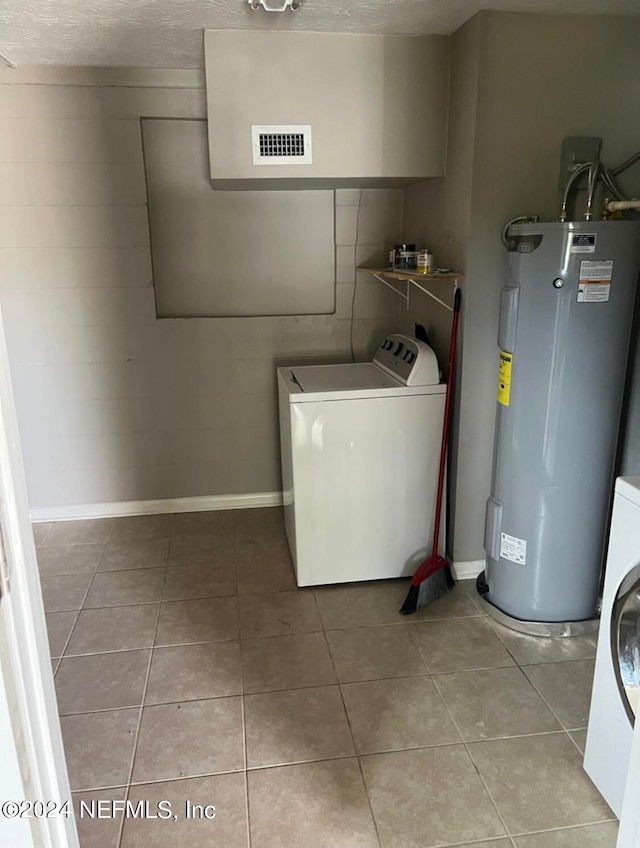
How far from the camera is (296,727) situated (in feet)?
6.41

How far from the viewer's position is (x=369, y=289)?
341cm

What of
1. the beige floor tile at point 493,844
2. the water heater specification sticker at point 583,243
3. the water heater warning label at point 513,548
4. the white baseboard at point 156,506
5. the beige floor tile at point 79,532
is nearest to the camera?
the beige floor tile at point 493,844

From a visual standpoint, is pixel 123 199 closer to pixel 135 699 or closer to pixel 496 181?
pixel 496 181

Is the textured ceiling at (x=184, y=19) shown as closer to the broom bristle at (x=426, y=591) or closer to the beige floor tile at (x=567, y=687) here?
Answer: the broom bristle at (x=426, y=591)

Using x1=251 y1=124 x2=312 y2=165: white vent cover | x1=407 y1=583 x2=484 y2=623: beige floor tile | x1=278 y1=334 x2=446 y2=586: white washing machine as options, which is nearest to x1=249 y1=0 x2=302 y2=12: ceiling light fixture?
x1=251 y1=124 x2=312 y2=165: white vent cover

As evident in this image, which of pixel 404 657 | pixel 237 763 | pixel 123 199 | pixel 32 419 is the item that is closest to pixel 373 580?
pixel 404 657

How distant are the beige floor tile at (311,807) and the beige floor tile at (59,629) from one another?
1013 mm

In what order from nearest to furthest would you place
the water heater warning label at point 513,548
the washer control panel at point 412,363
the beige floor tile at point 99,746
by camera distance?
the beige floor tile at point 99,746 → the water heater warning label at point 513,548 → the washer control panel at point 412,363

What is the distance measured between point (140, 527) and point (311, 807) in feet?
6.52

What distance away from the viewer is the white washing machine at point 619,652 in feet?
4.86

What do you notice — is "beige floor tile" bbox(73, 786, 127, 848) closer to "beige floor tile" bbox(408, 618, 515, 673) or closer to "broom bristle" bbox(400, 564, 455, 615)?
"beige floor tile" bbox(408, 618, 515, 673)

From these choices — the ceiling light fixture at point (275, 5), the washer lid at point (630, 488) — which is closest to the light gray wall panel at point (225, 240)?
the ceiling light fixture at point (275, 5)

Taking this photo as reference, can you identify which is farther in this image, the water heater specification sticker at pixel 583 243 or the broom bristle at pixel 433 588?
the broom bristle at pixel 433 588

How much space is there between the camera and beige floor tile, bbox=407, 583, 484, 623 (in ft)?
8.28
